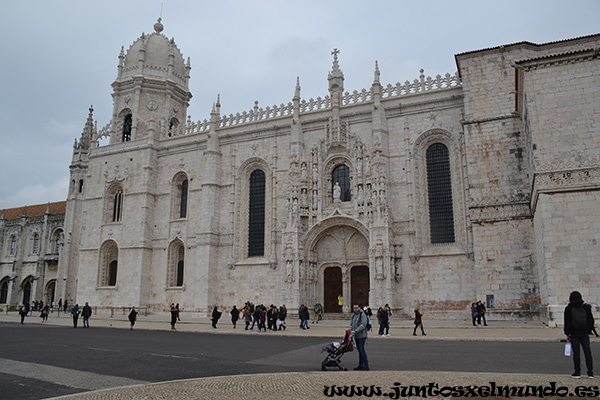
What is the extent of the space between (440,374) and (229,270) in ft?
85.5

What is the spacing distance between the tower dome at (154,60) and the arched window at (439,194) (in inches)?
937

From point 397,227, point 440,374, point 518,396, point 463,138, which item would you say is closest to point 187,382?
point 440,374

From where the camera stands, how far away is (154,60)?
134 ft

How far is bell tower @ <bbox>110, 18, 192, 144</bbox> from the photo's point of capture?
3938 centimetres

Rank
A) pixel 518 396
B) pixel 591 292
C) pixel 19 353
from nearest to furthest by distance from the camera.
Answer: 1. pixel 518 396
2. pixel 19 353
3. pixel 591 292

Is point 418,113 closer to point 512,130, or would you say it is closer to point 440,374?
point 512,130

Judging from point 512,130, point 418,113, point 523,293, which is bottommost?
point 523,293

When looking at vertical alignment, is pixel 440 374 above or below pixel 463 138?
below

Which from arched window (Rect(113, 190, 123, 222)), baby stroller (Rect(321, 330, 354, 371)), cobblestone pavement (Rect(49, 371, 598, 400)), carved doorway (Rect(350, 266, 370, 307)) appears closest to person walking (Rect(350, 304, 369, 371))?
baby stroller (Rect(321, 330, 354, 371))

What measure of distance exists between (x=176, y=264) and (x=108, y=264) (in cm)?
668

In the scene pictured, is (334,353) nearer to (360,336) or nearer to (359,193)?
(360,336)

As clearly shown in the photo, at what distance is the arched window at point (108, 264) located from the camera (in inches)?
1492

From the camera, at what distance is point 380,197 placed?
28.4 m

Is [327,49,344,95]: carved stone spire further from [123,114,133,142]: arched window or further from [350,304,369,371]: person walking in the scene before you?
[350,304,369,371]: person walking
